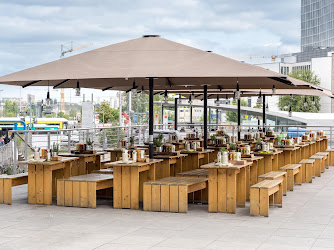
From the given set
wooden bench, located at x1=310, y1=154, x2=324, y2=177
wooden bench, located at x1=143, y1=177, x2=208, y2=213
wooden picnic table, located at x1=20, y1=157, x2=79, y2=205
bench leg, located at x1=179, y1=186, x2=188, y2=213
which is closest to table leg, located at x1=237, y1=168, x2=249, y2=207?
wooden bench, located at x1=143, y1=177, x2=208, y2=213

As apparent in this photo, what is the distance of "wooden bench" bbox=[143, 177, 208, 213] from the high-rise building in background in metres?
161

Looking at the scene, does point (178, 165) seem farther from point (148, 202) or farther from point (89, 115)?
point (89, 115)

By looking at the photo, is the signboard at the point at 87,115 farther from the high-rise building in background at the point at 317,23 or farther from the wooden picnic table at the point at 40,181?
the high-rise building in background at the point at 317,23

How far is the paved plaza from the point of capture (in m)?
7.63

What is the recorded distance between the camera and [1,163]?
18719mm

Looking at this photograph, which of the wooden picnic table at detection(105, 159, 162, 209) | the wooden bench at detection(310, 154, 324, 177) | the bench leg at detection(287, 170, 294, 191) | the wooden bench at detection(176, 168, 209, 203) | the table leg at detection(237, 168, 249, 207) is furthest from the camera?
the wooden bench at detection(310, 154, 324, 177)

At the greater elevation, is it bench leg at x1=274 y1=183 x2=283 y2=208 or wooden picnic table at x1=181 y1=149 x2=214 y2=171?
wooden picnic table at x1=181 y1=149 x2=214 y2=171

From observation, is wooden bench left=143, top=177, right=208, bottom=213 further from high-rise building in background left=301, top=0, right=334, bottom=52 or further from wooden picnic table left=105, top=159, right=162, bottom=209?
high-rise building in background left=301, top=0, right=334, bottom=52

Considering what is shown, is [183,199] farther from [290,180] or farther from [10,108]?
[10,108]

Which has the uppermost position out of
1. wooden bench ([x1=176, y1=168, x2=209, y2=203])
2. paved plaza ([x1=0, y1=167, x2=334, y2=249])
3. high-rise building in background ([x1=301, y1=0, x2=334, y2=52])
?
high-rise building in background ([x1=301, y1=0, x2=334, y2=52])

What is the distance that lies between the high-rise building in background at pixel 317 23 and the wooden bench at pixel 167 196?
16099 cm

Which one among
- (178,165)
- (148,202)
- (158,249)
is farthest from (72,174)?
(158,249)

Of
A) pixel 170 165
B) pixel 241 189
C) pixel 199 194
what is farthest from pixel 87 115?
pixel 241 189

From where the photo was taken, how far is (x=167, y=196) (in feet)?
33.6
